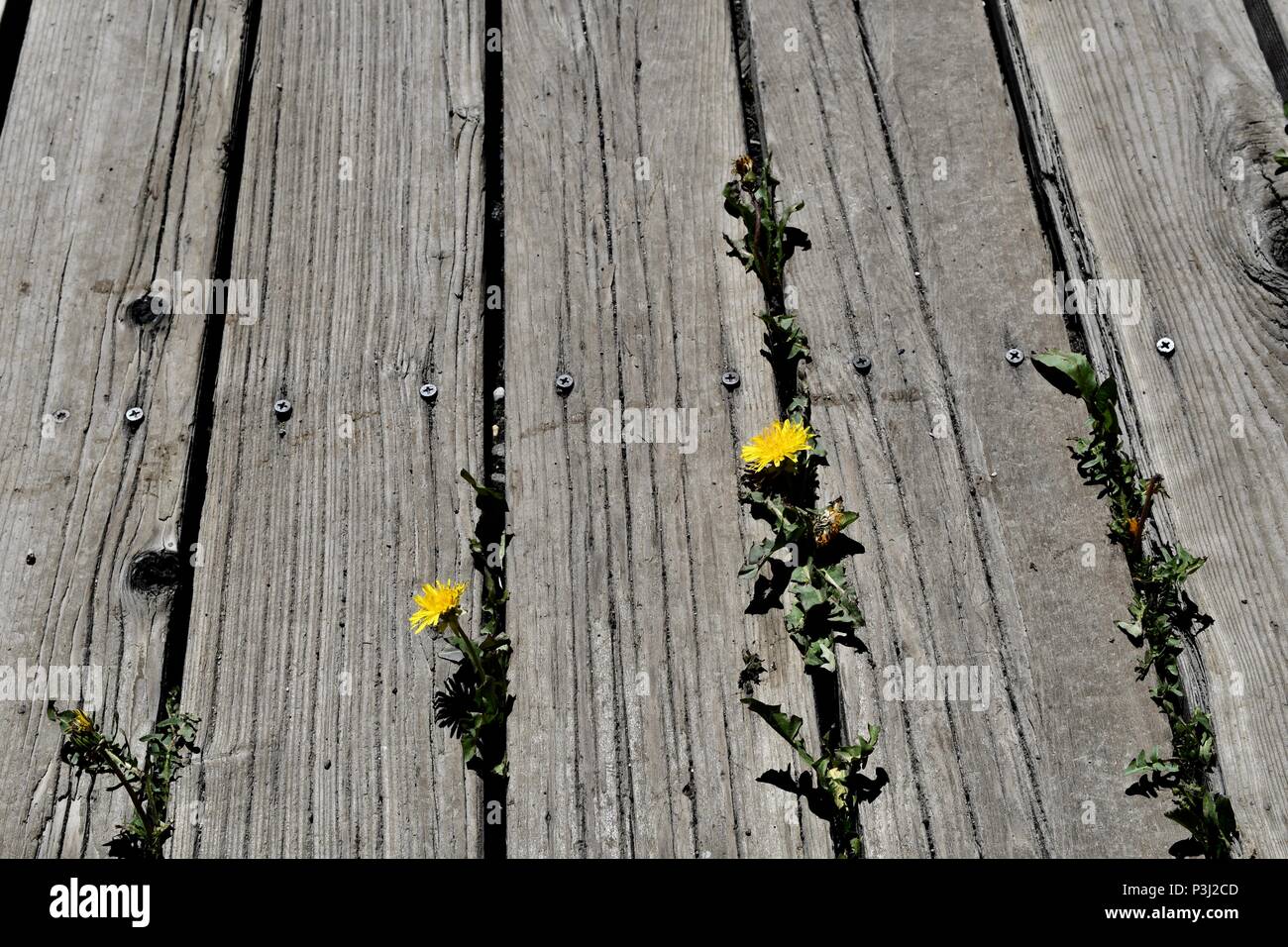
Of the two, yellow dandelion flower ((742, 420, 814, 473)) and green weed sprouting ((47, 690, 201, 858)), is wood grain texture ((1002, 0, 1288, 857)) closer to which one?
yellow dandelion flower ((742, 420, 814, 473))

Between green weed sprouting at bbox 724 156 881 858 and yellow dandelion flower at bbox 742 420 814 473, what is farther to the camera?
yellow dandelion flower at bbox 742 420 814 473

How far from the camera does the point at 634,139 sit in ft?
8.63

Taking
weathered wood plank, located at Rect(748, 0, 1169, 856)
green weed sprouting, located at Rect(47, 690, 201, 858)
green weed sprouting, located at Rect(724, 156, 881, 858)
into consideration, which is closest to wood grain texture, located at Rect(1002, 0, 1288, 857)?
weathered wood plank, located at Rect(748, 0, 1169, 856)

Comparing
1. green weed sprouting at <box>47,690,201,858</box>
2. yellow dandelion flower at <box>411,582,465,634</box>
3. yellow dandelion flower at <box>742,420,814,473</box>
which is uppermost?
yellow dandelion flower at <box>742,420,814,473</box>

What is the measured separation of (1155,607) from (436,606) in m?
1.36

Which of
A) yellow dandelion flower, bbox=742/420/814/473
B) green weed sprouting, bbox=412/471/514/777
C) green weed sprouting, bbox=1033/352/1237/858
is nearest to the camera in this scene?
green weed sprouting, bbox=1033/352/1237/858

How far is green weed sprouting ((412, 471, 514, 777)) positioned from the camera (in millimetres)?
2104

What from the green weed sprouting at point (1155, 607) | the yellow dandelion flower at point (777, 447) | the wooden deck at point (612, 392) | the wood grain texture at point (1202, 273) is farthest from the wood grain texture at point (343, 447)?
the wood grain texture at point (1202, 273)

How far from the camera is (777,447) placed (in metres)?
2.23

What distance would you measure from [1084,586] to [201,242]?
203cm

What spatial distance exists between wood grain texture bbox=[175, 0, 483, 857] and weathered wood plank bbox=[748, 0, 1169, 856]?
2.54ft

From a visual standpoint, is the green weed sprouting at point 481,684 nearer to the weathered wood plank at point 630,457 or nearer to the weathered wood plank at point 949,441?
→ the weathered wood plank at point 630,457
